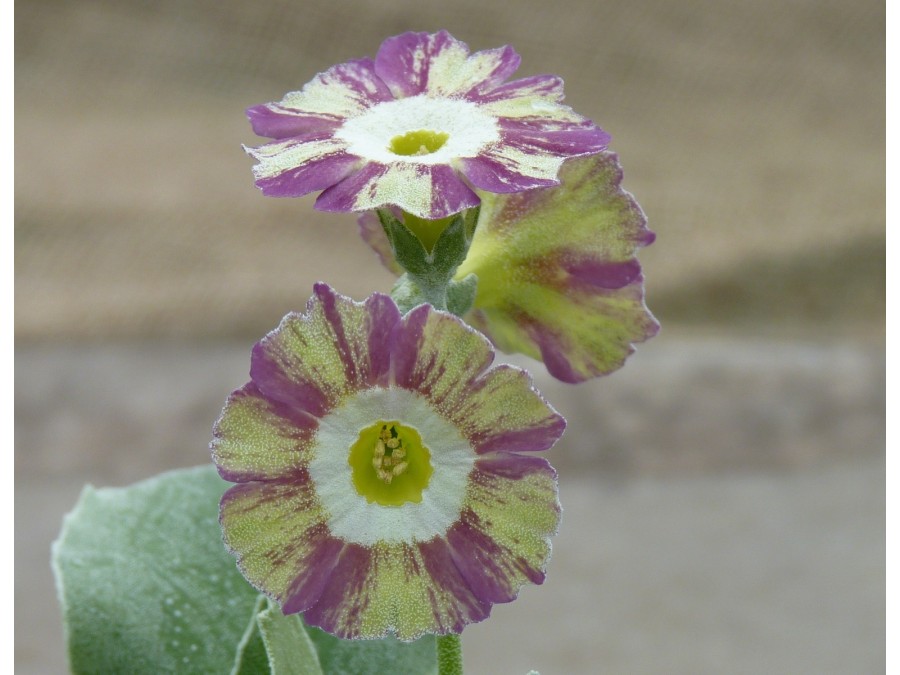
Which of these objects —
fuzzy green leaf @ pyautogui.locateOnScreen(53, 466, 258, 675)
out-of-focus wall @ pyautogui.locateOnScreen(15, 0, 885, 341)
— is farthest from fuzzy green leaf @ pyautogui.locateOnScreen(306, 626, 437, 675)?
out-of-focus wall @ pyautogui.locateOnScreen(15, 0, 885, 341)

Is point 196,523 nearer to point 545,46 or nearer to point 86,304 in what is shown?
point 86,304

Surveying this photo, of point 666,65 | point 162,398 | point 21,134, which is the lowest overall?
point 162,398

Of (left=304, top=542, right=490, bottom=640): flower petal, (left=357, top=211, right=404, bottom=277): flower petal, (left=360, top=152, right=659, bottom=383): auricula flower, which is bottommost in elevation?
(left=304, top=542, right=490, bottom=640): flower petal

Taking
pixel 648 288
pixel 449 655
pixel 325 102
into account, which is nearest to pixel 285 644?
pixel 449 655

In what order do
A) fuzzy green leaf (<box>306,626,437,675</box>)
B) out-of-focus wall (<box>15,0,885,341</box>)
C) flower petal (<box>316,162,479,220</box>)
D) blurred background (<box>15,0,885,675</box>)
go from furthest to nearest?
1. out-of-focus wall (<box>15,0,885,341</box>)
2. blurred background (<box>15,0,885,675</box>)
3. fuzzy green leaf (<box>306,626,437,675</box>)
4. flower petal (<box>316,162,479,220</box>)

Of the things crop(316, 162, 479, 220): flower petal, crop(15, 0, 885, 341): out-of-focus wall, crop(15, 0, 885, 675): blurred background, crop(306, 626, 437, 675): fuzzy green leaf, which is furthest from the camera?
crop(15, 0, 885, 341): out-of-focus wall

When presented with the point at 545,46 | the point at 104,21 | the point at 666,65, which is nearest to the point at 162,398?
the point at 104,21

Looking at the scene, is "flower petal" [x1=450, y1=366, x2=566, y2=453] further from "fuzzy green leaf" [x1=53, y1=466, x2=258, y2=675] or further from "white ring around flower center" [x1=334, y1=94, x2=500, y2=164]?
"fuzzy green leaf" [x1=53, y1=466, x2=258, y2=675]

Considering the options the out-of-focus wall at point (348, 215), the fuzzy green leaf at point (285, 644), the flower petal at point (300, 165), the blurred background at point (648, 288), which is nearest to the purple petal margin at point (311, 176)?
the flower petal at point (300, 165)
